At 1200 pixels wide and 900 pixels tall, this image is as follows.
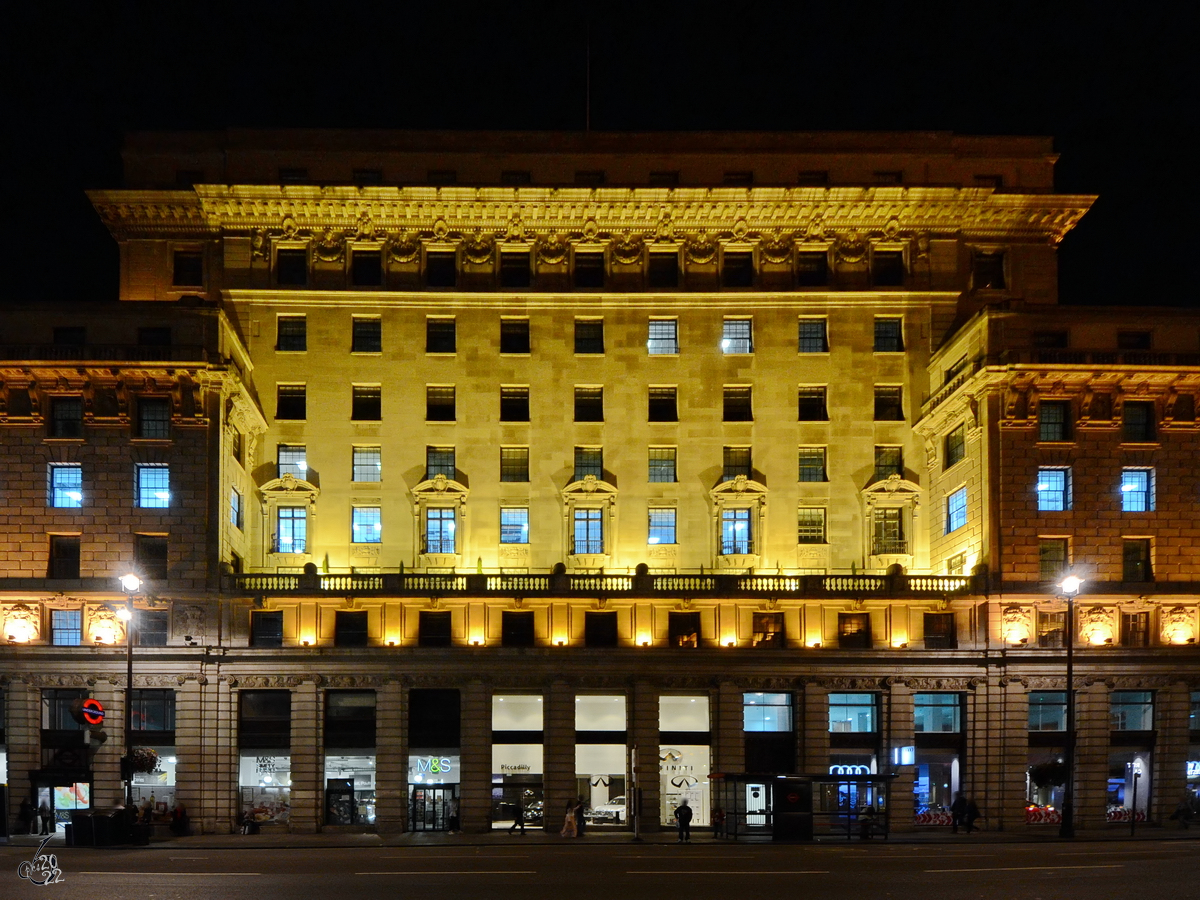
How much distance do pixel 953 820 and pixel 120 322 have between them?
43.2 meters

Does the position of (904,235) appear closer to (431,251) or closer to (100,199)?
(431,251)

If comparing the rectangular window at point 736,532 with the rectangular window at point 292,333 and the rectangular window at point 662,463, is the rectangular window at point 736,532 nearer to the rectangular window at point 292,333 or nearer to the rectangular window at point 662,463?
the rectangular window at point 662,463

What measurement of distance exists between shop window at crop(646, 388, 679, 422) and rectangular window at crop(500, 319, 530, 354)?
6.78 metres

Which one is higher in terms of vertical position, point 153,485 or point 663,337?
point 663,337

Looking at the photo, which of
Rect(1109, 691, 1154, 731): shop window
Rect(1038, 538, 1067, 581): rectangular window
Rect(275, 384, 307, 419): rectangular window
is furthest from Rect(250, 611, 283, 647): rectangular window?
Rect(1109, 691, 1154, 731): shop window

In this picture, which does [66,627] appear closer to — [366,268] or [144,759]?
[144,759]

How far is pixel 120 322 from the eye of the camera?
7219 centimetres

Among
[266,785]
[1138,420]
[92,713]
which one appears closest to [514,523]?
[266,785]

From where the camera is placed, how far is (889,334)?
7994 centimetres

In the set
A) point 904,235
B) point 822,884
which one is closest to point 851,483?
point 904,235

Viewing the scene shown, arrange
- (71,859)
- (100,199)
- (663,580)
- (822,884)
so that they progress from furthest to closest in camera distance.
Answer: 1. (100,199)
2. (663,580)
3. (71,859)
4. (822,884)

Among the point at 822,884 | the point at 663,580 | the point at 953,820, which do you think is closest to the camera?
the point at 822,884

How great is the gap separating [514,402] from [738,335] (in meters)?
11.7

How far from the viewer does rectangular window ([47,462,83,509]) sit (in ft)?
232
